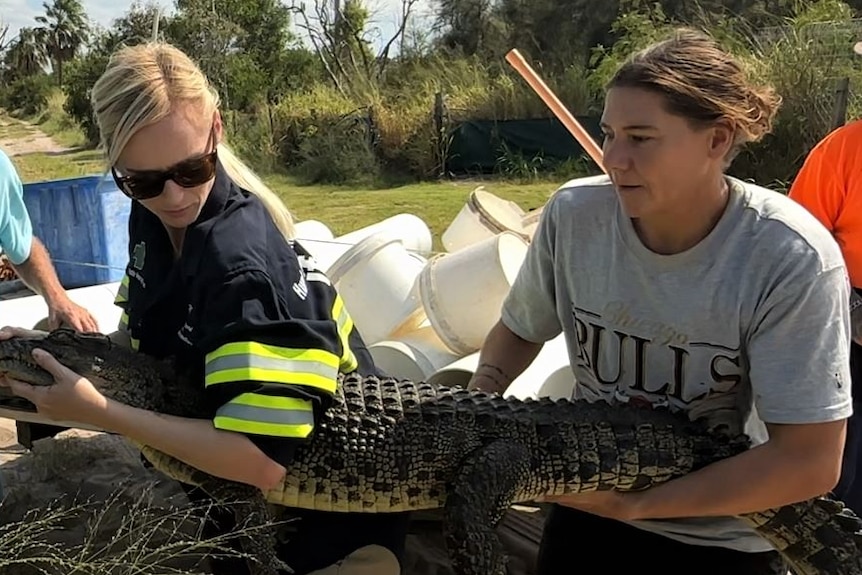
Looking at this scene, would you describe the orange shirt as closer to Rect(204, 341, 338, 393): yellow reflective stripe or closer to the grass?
Rect(204, 341, 338, 393): yellow reflective stripe

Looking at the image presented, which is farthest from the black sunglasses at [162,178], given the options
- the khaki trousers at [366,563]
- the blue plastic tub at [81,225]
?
the blue plastic tub at [81,225]

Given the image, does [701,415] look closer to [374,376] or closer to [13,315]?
[374,376]

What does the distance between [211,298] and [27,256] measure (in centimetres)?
182

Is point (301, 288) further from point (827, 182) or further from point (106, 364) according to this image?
point (827, 182)

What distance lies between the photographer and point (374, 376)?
7.65 ft

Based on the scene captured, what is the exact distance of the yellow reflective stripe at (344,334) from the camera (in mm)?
2184

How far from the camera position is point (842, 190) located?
2799 millimetres

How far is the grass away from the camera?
10.8 meters

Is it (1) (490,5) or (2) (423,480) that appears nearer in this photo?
(2) (423,480)

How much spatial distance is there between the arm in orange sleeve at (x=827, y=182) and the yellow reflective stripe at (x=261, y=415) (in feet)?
6.30

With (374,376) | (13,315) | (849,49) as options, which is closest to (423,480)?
(374,376)

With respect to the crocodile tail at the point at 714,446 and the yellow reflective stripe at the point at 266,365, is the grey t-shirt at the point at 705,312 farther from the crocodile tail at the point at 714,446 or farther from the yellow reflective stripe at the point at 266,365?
the yellow reflective stripe at the point at 266,365

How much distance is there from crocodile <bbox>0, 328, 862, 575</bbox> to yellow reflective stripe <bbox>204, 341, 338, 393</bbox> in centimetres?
24

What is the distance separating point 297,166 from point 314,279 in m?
14.7
